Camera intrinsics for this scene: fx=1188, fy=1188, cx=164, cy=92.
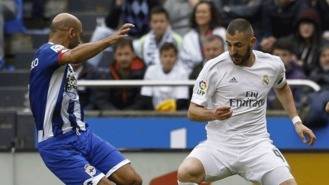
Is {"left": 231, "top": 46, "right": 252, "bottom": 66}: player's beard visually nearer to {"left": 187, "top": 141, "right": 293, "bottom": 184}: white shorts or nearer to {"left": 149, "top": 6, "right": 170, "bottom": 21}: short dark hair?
{"left": 187, "top": 141, "right": 293, "bottom": 184}: white shorts

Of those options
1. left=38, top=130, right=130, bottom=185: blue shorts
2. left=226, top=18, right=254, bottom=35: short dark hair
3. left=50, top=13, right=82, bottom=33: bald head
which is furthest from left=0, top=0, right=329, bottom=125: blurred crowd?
left=50, top=13, right=82, bottom=33: bald head

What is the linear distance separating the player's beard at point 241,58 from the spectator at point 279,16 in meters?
4.00

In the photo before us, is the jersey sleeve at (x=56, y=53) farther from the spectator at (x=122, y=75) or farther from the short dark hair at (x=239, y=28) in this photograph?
the spectator at (x=122, y=75)

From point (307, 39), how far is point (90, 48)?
15.5ft

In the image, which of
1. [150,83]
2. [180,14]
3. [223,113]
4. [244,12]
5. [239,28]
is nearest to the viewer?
[223,113]

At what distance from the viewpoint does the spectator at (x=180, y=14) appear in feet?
48.9

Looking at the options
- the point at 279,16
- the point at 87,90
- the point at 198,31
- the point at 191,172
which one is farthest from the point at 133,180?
the point at 279,16

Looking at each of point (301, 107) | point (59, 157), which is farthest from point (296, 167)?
point (59, 157)

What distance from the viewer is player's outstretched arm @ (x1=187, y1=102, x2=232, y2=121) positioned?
32.5 feet

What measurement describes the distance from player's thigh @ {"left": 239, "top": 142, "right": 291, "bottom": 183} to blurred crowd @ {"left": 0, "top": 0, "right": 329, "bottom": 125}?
2391 mm

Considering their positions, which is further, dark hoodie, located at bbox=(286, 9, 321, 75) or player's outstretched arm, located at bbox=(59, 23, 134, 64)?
dark hoodie, located at bbox=(286, 9, 321, 75)

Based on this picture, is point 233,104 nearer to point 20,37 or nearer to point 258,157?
point 258,157

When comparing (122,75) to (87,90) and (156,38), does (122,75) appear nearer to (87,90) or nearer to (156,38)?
(87,90)

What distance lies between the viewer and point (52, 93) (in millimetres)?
10406
